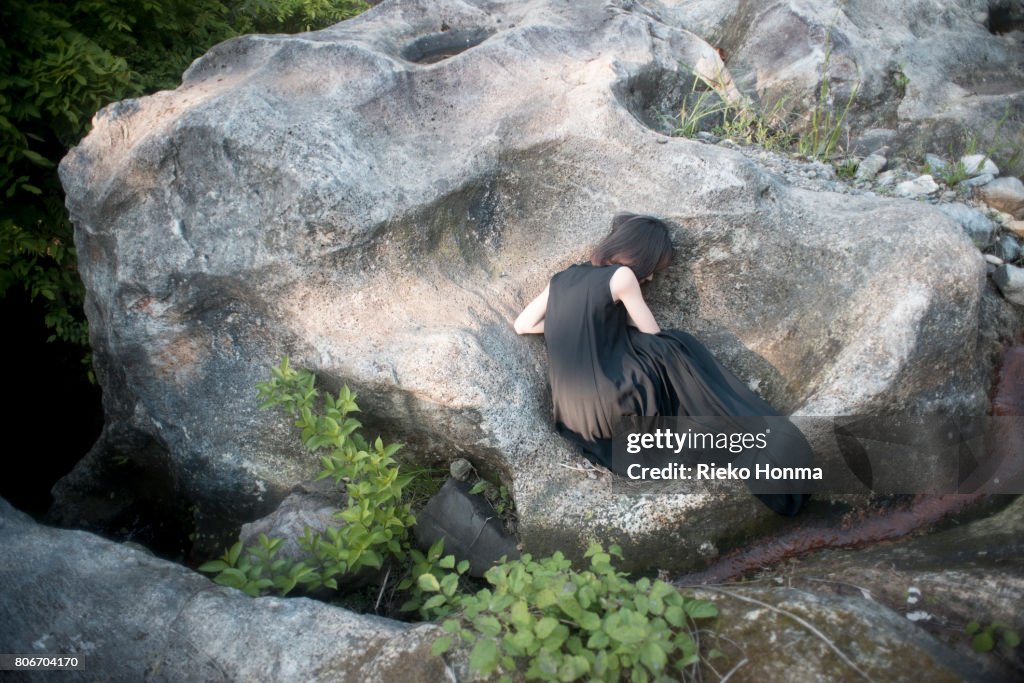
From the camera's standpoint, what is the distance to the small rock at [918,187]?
4.44 m

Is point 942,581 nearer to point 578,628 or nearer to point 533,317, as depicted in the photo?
point 578,628

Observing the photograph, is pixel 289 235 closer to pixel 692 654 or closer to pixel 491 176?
pixel 491 176

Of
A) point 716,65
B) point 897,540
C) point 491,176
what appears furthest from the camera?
point 716,65

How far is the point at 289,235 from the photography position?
3.38 metres

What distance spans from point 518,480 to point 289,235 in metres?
1.45

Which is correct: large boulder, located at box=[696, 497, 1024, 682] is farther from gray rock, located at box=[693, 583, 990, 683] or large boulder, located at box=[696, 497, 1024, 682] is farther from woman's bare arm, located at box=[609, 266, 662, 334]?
woman's bare arm, located at box=[609, 266, 662, 334]

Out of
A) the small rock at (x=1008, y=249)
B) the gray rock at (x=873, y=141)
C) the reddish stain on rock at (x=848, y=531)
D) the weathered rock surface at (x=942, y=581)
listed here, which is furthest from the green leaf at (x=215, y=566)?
the gray rock at (x=873, y=141)

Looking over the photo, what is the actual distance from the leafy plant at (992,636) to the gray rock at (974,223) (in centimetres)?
242

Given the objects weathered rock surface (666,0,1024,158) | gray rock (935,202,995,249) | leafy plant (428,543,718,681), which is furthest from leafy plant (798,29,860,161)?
leafy plant (428,543,718,681)

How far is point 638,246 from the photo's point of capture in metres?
3.40

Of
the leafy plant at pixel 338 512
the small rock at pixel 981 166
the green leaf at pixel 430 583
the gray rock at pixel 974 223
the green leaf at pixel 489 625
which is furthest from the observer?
the small rock at pixel 981 166

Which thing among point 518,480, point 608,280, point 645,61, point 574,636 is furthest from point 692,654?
point 645,61

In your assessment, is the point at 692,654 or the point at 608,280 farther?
the point at 608,280

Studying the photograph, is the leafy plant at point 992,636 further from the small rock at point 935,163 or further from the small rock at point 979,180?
Result: the small rock at point 935,163
